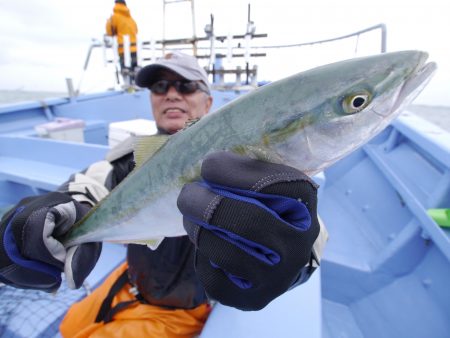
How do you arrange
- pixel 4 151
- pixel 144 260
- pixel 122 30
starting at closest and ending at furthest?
1. pixel 144 260
2. pixel 4 151
3. pixel 122 30

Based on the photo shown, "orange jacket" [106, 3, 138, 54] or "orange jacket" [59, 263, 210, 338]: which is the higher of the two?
"orange jacket" [106, 3, 138, 54]

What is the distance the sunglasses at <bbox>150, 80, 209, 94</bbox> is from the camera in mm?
2459

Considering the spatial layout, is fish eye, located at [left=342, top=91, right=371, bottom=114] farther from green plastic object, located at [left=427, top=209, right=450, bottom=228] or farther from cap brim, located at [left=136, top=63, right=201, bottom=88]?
green plastic object, located at [left=427, top=209, right=450, bottom=228]

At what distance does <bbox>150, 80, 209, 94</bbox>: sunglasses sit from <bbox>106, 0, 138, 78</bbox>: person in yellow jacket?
7.68 meters

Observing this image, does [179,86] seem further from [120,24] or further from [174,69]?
[120,24]

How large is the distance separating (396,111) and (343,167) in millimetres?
4059

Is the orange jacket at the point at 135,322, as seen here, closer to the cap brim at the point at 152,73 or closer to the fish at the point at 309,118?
the fish at the point at 309,118

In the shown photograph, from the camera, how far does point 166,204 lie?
1318mm

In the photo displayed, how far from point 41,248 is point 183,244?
98cm

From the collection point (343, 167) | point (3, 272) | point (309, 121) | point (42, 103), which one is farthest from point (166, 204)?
point (42, 103)

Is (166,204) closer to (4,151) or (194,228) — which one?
(194,228)

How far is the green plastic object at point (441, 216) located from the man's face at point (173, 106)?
2228 mm

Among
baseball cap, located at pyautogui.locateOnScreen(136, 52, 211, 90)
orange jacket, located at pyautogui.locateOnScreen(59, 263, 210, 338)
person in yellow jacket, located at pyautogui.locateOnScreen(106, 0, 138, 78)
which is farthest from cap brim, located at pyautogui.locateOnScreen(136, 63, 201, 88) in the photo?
person in yellow jacket, located at pyautogui.locateOnScreen(106, 0, 138, 78)

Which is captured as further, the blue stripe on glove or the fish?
the blue stripe on glove
